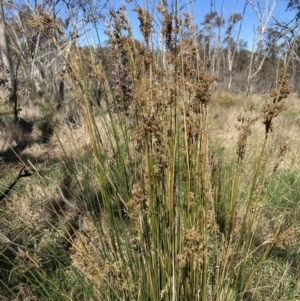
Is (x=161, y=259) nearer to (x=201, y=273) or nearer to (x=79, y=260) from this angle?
(x=201, y=273)

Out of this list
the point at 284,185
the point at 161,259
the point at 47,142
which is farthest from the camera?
the point at 47,142

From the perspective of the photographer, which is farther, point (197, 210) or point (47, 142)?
point (47, 142)

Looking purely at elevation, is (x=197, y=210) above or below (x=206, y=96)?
below

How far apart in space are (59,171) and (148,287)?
2148 millimetres

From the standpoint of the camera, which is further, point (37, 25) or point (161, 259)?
point (161, 259)

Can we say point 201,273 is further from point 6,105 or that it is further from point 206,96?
point 6,105

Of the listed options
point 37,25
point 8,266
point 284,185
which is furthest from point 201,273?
point 284,185

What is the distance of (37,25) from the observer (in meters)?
0.83

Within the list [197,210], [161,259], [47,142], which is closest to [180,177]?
[197,210]

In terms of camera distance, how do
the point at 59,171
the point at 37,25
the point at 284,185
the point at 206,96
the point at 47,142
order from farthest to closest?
the point at 47,142 → the point at 59,171 → the point at 284,185 → the point at 206,96 → the point at 37,25

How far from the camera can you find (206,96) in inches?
37.3

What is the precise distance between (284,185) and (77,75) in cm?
232

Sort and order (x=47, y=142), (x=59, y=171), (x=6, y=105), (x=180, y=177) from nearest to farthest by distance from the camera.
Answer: (x=180, y=177)
(x=59, y=171)
(x=47, y=142)
(x=6, y=105)

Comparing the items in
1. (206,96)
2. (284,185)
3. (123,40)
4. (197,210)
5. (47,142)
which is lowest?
(284,185)
